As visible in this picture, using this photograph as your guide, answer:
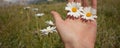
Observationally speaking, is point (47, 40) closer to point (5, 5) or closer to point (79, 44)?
point (79, 44)

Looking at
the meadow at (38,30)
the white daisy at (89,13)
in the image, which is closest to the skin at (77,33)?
the white daisy at (89,13)

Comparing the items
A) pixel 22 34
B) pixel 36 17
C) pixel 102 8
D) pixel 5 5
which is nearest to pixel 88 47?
pixel 22 34

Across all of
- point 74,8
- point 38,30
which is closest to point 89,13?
point 74,8

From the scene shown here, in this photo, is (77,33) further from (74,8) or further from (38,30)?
(38,30)

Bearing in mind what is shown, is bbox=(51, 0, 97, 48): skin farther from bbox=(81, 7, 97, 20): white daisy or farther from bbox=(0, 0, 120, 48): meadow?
bbox=(0, 0, 120, 48): meadow

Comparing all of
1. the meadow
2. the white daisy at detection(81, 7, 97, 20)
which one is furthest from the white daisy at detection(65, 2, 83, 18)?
the meadow
